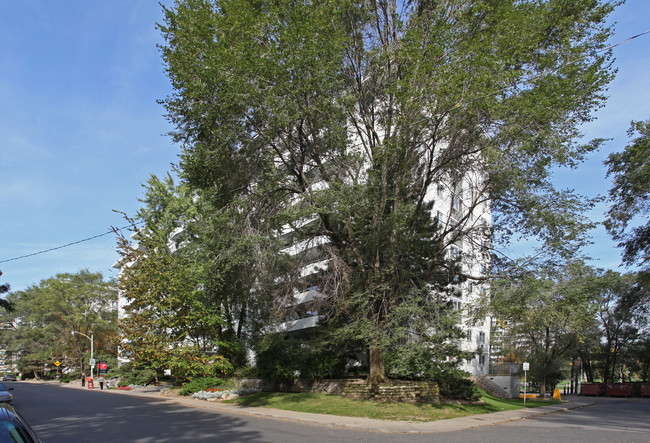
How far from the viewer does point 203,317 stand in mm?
26281

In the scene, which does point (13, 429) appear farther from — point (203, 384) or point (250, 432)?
point (203, 384)

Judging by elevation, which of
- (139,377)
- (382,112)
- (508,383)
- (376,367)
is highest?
(382,112)

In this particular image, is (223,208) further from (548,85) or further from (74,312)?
(74,312)

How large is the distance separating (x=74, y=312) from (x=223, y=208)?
54.9 meters

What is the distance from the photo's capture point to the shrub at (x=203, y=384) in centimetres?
2709

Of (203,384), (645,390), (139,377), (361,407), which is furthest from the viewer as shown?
(645,390)

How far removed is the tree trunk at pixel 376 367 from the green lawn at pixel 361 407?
125 centimetres

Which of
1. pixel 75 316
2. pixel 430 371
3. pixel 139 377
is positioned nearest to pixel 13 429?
pixel 430 371

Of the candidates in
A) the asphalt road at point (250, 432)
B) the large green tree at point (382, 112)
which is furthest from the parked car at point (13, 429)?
the large green tree at point (382, 112)

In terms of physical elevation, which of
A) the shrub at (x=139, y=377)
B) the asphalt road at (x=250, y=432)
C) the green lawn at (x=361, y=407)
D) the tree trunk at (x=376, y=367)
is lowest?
the shrub at (x=139, y=377)

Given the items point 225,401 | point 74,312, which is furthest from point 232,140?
point 74,312

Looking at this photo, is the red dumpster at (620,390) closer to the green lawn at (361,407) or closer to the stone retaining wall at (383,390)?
the green lawn at (361,407)

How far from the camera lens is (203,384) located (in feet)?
89.2

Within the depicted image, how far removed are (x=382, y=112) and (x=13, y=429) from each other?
1734cm
